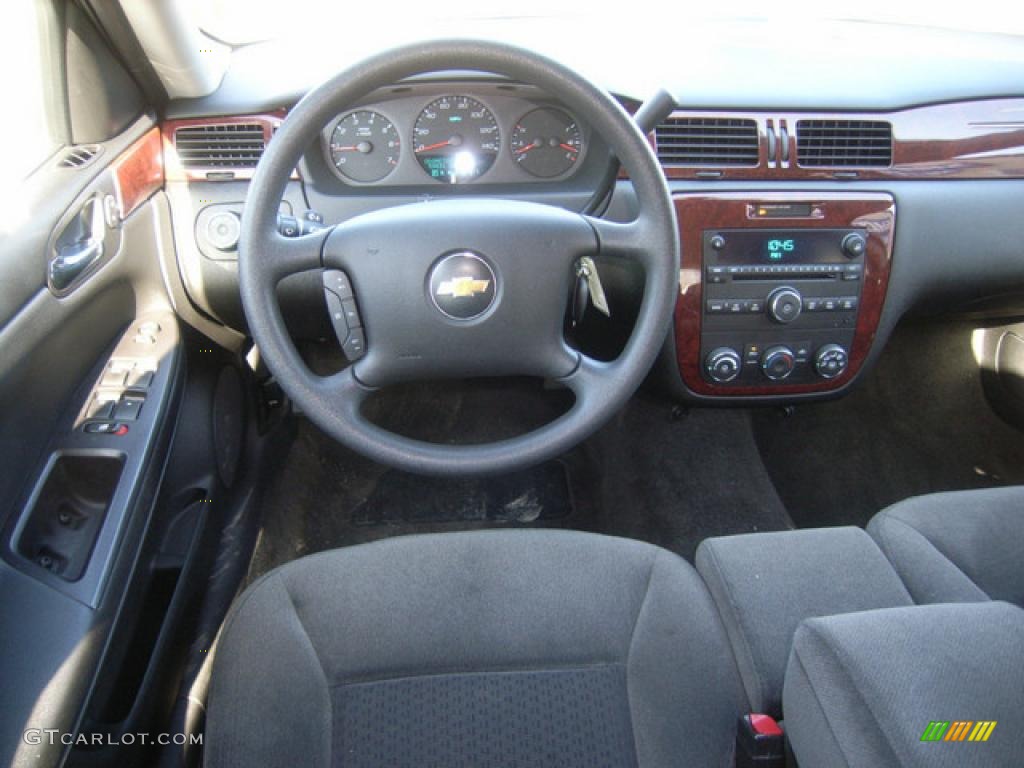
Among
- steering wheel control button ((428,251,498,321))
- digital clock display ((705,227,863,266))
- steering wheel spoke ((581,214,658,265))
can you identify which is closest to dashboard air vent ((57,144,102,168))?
steering wheel control button ((428,251,498,321))

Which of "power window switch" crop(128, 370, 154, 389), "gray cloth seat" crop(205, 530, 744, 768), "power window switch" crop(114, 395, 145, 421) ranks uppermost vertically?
"power window switch" crop(128, 370, 154, 389)

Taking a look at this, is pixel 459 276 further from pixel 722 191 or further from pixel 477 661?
pixel 722 191

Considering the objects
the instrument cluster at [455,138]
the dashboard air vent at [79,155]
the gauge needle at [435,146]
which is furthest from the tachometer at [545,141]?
the dashboard air vent at [79,155]

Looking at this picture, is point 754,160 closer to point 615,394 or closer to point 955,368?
point 615,394

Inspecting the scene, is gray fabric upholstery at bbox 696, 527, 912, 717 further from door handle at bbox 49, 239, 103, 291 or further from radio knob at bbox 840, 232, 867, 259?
door handle at bbox 49, 239, 103, 291

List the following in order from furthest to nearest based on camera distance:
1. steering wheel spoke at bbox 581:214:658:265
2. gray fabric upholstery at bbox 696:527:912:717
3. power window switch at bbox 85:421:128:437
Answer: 1. power window switch at bbox 85:421:128:437
2. steering wheel spoke at bbox 581:214:658:265
3. gray fabric upholstery at bbox 696:527:912:717

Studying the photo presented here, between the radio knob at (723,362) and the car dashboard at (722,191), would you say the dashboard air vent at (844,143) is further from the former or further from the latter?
the radio knob at (723,362)

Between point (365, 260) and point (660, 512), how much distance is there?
4.04ft

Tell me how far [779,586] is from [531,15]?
1.38m

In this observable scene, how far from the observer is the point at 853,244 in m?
1.62

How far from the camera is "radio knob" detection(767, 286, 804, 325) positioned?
1.60m

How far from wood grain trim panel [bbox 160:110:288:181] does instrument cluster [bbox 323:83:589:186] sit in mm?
107

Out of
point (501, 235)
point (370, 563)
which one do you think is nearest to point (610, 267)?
point (501, 235)

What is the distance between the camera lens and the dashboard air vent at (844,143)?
1.63m
